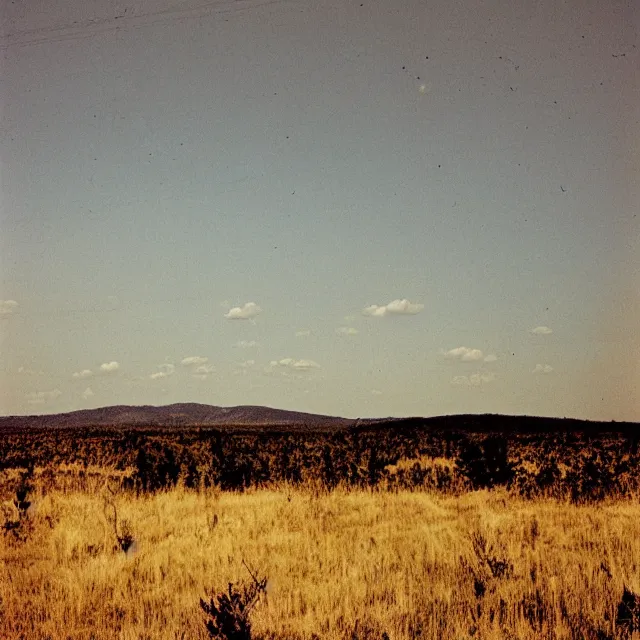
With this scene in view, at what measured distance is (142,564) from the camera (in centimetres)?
617

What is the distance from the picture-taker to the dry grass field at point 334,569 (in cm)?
446

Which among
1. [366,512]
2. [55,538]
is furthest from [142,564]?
[366,512]

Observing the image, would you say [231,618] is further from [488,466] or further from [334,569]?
[488,466]

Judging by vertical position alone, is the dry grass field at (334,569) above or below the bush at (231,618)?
below

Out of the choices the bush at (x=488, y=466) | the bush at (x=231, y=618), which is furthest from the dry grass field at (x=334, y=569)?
the bush at (x=488, y=466)

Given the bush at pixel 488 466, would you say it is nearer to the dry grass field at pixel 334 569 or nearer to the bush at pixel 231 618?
the dry grass field at pixel 334 569

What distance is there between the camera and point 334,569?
19.1 feet

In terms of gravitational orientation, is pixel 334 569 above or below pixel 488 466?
below

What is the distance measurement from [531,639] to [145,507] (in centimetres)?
698

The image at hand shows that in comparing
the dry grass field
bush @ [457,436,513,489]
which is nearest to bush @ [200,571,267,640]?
the dry grass field

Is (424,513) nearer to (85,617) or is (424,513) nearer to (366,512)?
(366,512)

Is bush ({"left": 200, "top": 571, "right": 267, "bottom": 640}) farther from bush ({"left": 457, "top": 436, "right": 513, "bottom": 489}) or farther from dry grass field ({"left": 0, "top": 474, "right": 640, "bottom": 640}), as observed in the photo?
bush ({"left": 457, "top": 436, "right": 513, "bottom": 489})

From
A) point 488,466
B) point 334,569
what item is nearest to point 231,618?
point 334,569

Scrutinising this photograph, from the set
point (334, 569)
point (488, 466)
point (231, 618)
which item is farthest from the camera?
point (488, 466)
